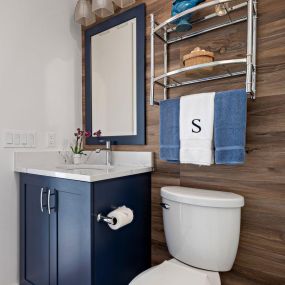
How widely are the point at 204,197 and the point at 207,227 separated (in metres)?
0.14

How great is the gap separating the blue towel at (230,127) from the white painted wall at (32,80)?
1.19 meters

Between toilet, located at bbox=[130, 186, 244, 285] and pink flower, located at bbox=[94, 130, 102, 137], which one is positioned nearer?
toilet, located at bbox=[130, 186, 244, 285]

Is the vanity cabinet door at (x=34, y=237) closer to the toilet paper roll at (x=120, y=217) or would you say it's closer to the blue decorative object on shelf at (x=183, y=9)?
the toilet paper roll at (x=120, y=217)

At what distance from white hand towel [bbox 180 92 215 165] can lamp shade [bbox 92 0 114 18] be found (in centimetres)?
92

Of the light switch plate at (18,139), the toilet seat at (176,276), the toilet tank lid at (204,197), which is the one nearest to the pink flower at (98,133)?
the light switch plate at (18,139)

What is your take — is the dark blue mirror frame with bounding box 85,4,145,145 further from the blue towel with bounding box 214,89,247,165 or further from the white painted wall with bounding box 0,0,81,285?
the blue towel with bounding box 214,89,247,165

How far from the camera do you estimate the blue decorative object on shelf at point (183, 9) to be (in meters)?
1.22

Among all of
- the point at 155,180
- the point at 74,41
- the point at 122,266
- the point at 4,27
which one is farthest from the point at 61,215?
the point at 74,41

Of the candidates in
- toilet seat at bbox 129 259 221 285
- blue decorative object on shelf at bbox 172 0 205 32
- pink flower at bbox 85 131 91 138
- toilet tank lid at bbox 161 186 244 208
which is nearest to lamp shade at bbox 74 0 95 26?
blue decorative object on shelf at bbox 172 0 205 32

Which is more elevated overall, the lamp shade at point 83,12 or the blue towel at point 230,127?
the lamp shade at point 83,12

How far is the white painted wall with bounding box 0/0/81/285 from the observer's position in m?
1.47

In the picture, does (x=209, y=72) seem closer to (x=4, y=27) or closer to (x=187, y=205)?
(x=187, y=205)

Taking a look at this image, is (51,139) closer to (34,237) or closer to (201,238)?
(34,237)

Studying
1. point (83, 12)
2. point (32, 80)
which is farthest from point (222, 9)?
point (32, 80)
